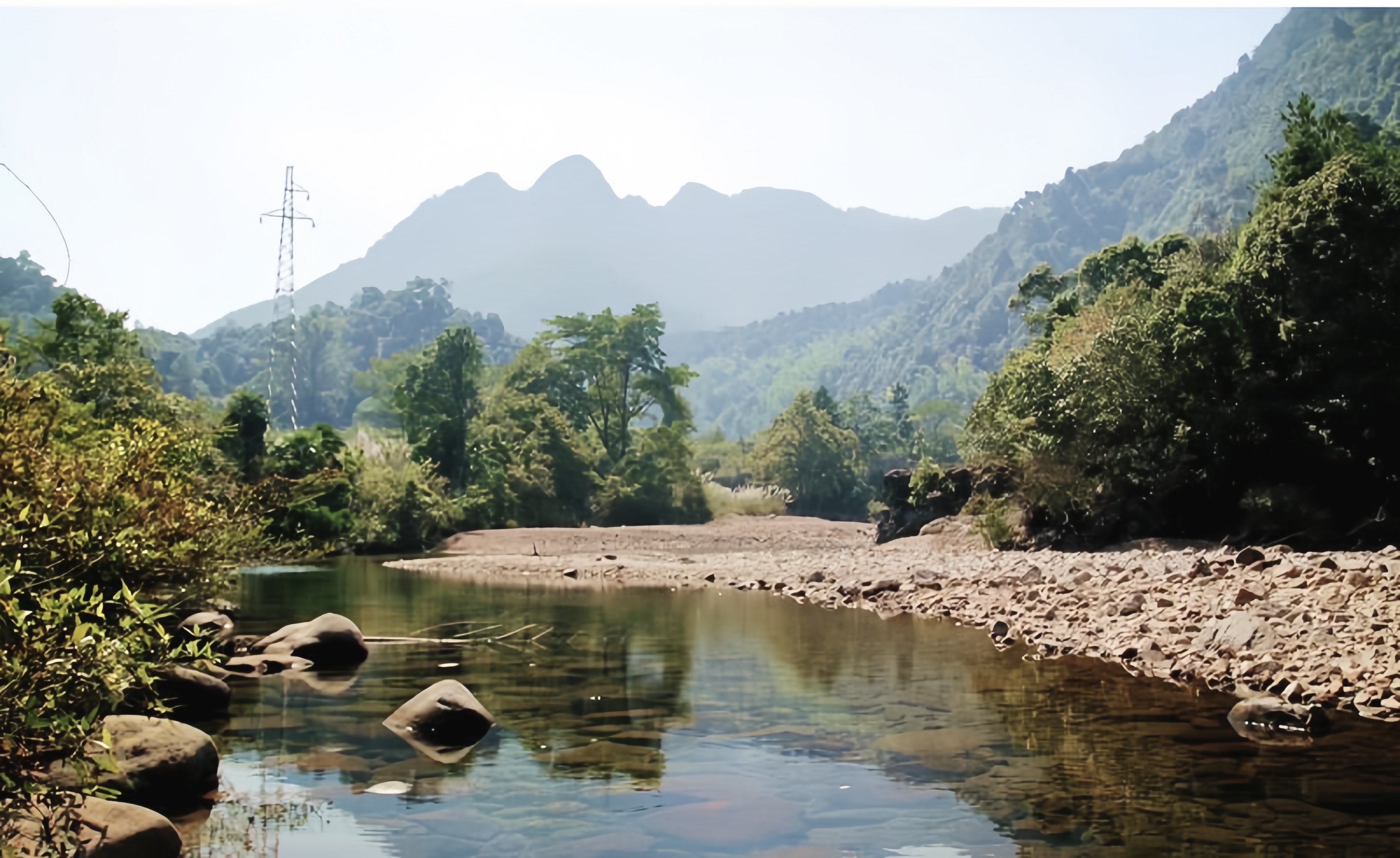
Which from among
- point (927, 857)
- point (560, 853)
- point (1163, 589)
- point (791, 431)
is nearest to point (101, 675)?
point (560, 853)

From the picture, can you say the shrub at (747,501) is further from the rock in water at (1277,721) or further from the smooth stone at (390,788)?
the smooth stone at (390,788)

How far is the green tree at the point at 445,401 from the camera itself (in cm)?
5984

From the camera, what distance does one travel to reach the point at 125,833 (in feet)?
24.1

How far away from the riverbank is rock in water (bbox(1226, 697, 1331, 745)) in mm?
889

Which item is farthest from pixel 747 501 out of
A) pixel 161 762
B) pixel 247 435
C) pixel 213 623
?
pixel 161 762

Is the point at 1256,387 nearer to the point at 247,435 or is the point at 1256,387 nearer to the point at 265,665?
the point at 265,665

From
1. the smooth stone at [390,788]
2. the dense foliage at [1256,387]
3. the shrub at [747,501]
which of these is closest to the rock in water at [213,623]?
the smooth stone at [390,788]

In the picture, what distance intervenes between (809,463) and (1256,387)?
51716 mm

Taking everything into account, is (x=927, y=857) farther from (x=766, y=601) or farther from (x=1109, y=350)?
(x=1109, y=350)

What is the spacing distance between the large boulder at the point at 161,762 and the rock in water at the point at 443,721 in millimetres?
2314

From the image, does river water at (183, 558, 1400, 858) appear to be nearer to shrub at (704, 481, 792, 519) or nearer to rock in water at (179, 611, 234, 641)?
rock in water at (179, 611, 234, 641)

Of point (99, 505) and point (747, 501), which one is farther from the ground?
point (747, 501)

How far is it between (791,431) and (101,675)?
233 ft

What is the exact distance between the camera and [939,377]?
198 m
